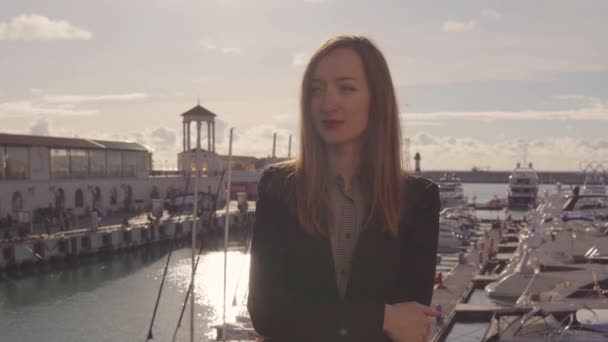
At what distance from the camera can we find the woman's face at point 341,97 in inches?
85.0

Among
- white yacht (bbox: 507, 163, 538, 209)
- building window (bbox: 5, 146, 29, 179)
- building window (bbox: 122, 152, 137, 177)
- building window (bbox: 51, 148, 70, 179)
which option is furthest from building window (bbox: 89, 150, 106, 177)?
white yacht (bbox: 507, 163, 538, 209)

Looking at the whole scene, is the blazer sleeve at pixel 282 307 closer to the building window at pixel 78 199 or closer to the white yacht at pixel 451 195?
the building window at pixel 78 199

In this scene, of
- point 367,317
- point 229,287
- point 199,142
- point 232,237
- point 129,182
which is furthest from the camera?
point 199,142

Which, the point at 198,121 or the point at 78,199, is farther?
the point at 198,121

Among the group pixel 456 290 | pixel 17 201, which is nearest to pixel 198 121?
pixel 17 201

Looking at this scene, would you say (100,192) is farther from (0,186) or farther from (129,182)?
(0,186)

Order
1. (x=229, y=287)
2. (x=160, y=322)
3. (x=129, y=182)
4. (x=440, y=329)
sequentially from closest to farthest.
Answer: (x=440, y=329)
(x=160, y=322)
(x=229, y=287)
(x=129, y=182)

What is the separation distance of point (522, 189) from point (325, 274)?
82915mm

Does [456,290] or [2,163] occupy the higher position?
[2,163]

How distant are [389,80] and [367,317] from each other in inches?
29.7

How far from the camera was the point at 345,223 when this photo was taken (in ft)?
7.03

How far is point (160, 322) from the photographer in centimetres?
2348

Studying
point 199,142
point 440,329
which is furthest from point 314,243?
point 199,142

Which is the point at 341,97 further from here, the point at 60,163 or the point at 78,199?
the point at 78,199
